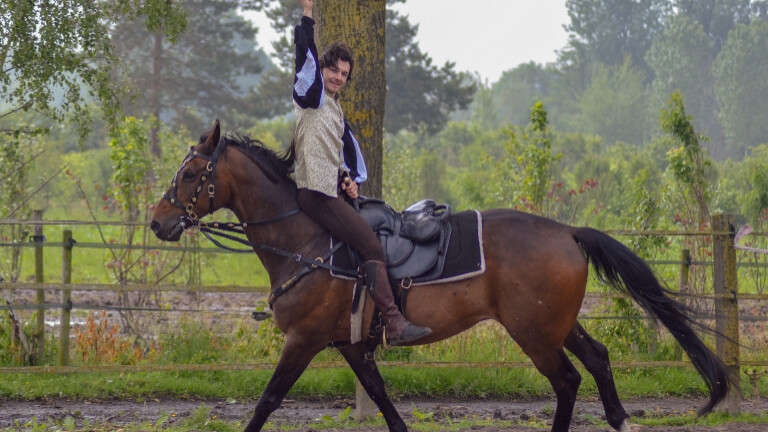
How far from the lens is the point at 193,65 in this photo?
35.3 meters

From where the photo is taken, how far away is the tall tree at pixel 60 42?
8.70m

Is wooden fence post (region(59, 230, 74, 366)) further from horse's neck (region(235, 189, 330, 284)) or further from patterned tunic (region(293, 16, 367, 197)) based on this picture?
patterned tunic (region(293, 16, 367, 197))

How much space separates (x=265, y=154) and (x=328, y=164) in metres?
0.53

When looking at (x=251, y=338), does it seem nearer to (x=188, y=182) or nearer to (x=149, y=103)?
(x=188, y=182)

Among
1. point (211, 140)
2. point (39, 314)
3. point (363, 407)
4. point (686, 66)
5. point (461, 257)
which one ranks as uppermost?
point (686, 66)

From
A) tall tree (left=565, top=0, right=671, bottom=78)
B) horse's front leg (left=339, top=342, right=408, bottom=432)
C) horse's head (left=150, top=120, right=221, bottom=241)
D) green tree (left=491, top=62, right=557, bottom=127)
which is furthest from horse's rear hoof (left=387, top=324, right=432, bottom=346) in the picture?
green tree (left=491, top=62, right=557, bottom=127)

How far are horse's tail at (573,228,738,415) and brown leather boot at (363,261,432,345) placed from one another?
1.37 meters

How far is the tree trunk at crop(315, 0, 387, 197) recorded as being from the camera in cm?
782

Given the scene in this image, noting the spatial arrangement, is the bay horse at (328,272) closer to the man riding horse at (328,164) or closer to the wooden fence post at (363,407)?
the man riding horse at (328,164)

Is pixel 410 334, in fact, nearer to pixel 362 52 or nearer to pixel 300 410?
pixel 362 52

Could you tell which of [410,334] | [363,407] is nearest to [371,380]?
[410,334]

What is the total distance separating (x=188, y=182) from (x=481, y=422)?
3.36m

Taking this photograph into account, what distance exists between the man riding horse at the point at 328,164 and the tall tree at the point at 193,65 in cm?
2837

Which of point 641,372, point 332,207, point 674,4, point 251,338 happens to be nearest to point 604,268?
point 332,207
